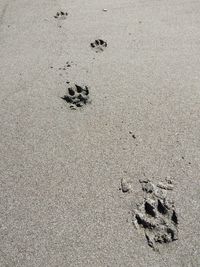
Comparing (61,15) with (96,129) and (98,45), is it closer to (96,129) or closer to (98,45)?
(98,45)

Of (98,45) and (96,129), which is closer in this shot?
(96,129)

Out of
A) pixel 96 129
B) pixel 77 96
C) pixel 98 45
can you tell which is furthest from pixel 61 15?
pixel 96 129

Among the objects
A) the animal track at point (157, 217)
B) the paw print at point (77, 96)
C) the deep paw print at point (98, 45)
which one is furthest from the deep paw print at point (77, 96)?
the animal track at point (157, 217)

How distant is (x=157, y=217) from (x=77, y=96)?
3.16ft

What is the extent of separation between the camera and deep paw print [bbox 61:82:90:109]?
82.5 inches

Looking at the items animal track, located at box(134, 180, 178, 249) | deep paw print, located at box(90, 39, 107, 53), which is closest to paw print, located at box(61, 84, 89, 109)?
deep paw print, located at box(90, 39, 107, 53)

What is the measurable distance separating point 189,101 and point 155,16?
3.47ft

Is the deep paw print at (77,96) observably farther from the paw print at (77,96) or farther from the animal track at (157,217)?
the animal track at (157,217)

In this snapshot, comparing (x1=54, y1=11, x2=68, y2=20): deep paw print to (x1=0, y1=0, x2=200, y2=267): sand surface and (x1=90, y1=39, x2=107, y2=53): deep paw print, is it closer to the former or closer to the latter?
(x1=0, y1=0, x2=200, y2=267): sand surface

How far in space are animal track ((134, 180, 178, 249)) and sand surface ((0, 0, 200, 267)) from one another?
33mm

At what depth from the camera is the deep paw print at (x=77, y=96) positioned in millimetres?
2096

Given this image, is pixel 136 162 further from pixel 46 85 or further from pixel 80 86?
pixel 46 85

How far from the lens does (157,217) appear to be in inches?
59.8

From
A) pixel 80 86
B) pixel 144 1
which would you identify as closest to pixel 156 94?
pixel 80 86
